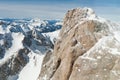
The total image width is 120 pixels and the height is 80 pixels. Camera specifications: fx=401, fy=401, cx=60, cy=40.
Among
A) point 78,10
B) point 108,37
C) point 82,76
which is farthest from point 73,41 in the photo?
point 78,10

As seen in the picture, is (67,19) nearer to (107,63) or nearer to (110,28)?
(110,28)

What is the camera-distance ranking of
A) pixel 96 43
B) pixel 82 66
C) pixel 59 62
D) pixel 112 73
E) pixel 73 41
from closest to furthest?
pixel 112 73
pixel 82 66
pixel 96 43
pixel 73 41
pixel 59 62

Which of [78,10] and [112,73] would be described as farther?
[78,10]

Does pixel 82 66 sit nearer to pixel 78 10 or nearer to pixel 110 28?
pixel 110 28

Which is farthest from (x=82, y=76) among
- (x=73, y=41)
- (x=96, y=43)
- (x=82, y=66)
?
(x=73, y=41)

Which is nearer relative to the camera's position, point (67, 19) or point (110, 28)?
point (110, 28)

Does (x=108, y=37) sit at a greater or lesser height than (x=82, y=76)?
greater

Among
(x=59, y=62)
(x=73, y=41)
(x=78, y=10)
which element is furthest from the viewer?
(x=78, y=10)
